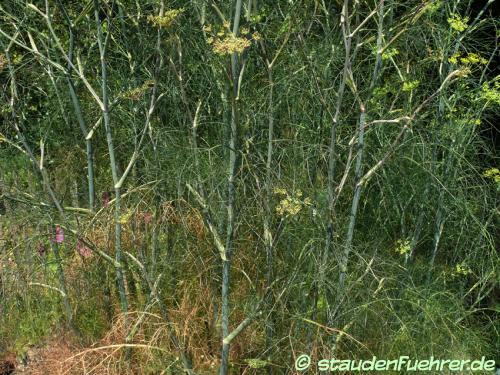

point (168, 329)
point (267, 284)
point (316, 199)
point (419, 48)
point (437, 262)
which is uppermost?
point (419, 48)

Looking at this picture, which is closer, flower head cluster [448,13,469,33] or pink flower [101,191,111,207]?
flower head cluster [448,13,469,33]

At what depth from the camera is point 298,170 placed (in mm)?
3389

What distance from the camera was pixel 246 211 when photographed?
3164mm

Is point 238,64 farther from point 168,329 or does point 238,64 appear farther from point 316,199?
point 168,329

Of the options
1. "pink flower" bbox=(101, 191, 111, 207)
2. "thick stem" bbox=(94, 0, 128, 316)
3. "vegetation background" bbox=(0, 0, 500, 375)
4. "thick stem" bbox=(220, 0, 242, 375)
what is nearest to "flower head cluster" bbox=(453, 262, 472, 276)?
"vegetation background" bbox=(0, 0, 500, 375)

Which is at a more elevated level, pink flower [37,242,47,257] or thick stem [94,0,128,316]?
thick stem [94,0,128,316]

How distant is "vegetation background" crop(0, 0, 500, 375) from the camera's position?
2955mm

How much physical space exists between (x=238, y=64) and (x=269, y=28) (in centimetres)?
124

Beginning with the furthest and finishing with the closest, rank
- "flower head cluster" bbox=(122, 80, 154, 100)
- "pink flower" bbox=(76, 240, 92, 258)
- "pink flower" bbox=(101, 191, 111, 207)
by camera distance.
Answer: "pink flower" bbox=(101, 191, 111, 207), "pink flower" bbox=(76, 240, 92, 258), "flower head cluster" bbox=(122, 80, 154, 100)

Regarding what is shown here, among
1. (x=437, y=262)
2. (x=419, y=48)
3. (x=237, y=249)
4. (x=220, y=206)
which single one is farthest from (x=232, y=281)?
(x=419, y=48)

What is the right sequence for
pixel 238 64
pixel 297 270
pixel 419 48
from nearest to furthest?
pixel 238 64 < pixel 297 270 < pixel 419 48


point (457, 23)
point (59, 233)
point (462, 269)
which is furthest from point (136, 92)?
point (462, 269)

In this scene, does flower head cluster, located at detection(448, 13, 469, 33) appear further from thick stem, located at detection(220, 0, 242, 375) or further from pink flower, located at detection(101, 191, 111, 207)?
pink flower, located at detection(101, 191, 111, 207)

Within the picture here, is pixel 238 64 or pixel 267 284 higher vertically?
pixel 238 64
